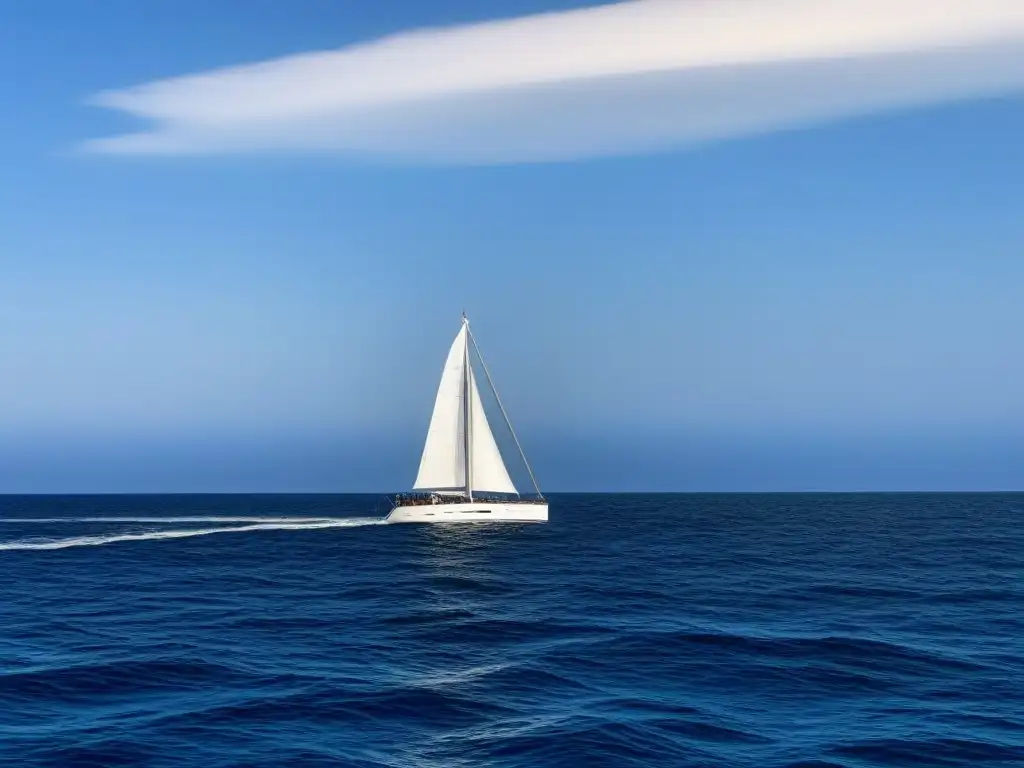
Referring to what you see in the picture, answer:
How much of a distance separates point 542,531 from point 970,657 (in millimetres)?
68946

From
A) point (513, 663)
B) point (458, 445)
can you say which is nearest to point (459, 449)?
point (458, 445)

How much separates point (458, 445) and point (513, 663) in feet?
228

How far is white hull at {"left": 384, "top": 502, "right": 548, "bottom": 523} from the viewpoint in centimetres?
9550

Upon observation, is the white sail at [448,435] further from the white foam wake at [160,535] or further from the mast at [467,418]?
the white foam wake at [160,535]

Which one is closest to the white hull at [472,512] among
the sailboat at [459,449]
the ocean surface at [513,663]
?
the sailboat at [459,449]

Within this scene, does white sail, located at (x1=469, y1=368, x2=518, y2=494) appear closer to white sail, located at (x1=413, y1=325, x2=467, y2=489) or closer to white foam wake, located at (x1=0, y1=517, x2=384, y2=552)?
white sail, located at (x1=413, y1=325, x2=467, y2=489)

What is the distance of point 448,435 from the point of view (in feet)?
334

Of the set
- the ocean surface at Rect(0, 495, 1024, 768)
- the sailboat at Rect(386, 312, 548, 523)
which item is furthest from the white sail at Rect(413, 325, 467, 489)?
the ocean surface at Rect(0, 495, 1024, 768)

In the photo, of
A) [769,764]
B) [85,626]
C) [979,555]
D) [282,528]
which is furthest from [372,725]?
[282,528]

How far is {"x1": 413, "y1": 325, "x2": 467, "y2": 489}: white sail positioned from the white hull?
432 cm

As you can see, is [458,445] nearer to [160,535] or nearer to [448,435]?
[448,435]

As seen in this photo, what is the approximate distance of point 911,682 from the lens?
100 ft

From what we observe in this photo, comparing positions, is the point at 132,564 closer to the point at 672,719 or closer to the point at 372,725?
the point at 372,725

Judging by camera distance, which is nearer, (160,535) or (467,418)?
(160,535)
